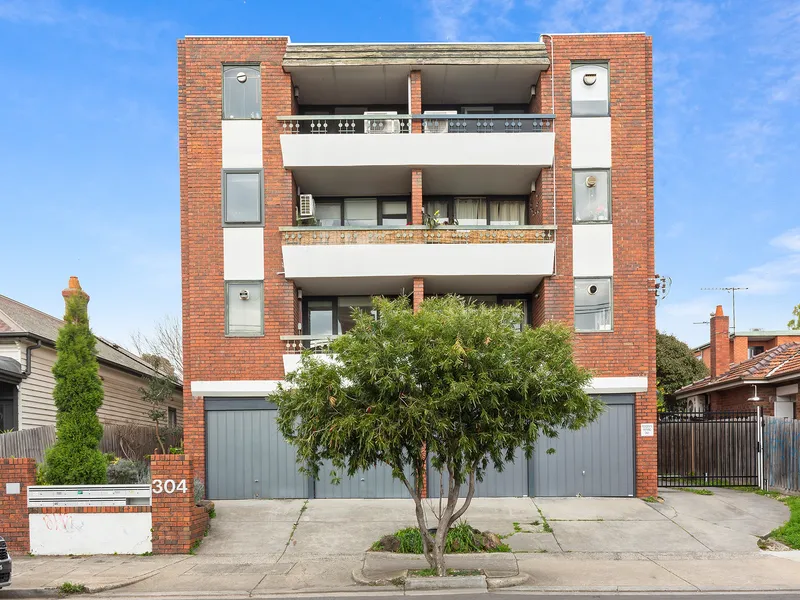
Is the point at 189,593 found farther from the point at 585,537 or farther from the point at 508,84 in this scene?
the point at 508,84

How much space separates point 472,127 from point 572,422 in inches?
393

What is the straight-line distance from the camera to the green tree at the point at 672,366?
3584cm

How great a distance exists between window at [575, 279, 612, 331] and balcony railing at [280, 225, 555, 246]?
4.93 ft

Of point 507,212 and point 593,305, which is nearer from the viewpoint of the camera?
point 593,305

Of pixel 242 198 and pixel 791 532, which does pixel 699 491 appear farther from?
pixel 242 198

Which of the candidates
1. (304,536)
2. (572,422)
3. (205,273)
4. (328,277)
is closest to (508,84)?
(328,277)

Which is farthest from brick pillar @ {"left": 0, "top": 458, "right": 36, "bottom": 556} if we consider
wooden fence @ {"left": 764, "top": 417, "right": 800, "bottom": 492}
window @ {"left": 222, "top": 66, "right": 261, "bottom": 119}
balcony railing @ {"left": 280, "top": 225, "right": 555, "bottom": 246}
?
wooden fence @ {"left": 764, "top": 417, "right": 800, "bottom": 492}

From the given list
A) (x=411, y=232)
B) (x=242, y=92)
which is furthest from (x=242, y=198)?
(x=411, y=232)

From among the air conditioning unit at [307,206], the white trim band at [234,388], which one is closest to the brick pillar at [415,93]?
the air conditioning unit at [307,206]

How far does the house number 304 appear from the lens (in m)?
14.4

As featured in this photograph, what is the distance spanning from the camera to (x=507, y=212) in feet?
69.3

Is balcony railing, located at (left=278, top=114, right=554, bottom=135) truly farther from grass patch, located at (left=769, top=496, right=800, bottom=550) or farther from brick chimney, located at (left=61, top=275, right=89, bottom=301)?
grass patch, located at (left=769, top=496, right=800, bottom=550)

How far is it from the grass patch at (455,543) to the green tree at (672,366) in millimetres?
23496

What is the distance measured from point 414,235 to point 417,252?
49 centimetres
